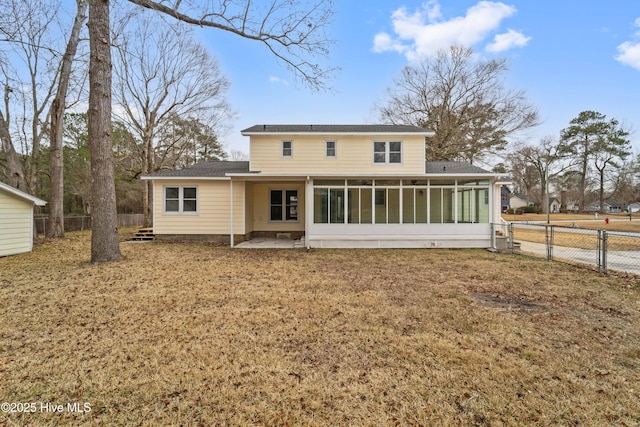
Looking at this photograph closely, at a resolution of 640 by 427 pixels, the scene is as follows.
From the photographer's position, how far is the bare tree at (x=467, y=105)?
63.3ft

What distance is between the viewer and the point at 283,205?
514 inches

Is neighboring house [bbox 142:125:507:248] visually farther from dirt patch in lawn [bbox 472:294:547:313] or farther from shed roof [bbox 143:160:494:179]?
dirt patch in lawn [bbox 472:294:547:313]

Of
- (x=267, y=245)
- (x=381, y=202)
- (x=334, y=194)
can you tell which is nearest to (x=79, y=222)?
(x=267, y=245)

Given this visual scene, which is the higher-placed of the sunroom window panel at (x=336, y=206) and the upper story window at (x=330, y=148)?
the upper story window at (x=330, y=148)

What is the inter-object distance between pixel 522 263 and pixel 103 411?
368 inches

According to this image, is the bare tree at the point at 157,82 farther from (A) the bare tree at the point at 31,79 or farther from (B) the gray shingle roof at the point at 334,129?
(B) the gray shingle roof at the point at 334,129

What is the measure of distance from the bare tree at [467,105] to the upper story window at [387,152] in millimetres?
9375

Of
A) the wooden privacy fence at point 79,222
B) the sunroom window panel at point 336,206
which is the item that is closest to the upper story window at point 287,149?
the sunroom window panel at point 336,206

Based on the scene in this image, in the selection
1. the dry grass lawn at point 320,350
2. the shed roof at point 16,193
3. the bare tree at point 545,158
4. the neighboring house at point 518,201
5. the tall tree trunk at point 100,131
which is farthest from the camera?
the neighboring house at point 518,201

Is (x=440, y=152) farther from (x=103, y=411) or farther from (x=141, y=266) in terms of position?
(x=103, y=411)

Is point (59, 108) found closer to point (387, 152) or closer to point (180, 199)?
point (180, 199)

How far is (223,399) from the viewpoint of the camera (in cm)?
224

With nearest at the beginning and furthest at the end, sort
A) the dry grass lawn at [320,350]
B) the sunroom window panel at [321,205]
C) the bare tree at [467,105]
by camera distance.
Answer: the dry grass lawn at [320,350] → the sunroom window panel at [321,205] → the bare tree at [467,105]

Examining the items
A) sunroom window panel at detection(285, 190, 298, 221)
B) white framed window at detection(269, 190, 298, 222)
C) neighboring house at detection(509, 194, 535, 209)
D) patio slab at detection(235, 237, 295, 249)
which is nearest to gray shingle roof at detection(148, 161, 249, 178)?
white framed window at detection(269, 190, 298, 222)
